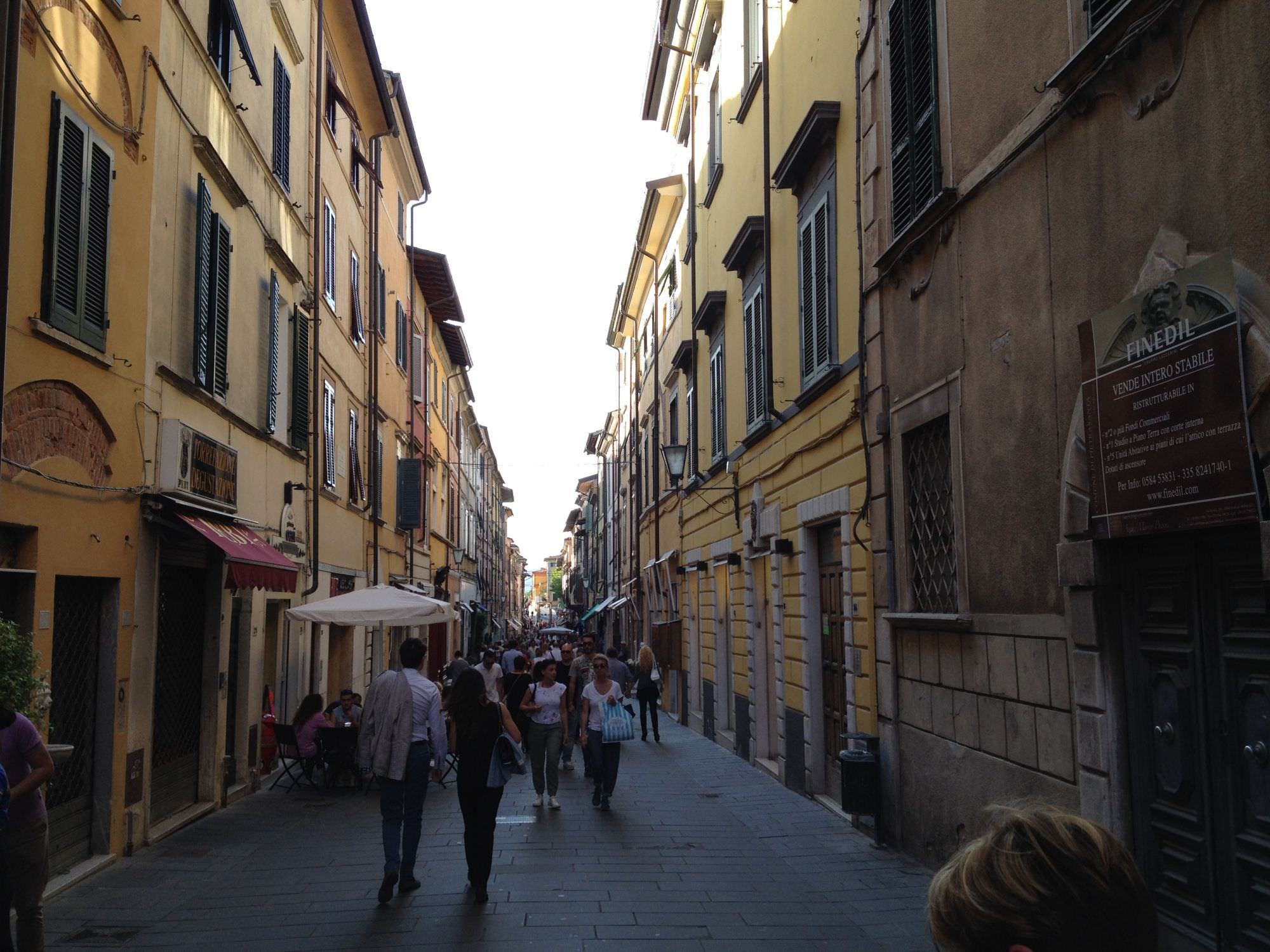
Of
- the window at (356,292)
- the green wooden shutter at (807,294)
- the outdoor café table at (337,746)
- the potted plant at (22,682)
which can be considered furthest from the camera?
the window at (356,292)

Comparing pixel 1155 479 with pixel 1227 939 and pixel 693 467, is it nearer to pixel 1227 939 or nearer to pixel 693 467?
pixel 1227 939

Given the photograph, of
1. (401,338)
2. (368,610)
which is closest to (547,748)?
(368,610)

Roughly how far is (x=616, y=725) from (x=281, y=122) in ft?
29.3

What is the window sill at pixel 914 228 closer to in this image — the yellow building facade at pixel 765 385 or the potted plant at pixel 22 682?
the yellow building facade at pixel 765 385

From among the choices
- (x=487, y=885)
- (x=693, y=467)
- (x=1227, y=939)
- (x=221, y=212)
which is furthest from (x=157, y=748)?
(x=693, y=467)

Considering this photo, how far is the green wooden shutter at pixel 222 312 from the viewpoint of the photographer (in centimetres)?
1207

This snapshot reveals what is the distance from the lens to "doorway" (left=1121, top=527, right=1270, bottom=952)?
5.07 meters

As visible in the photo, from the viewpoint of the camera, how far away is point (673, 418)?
26.1 m

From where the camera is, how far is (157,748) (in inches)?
437

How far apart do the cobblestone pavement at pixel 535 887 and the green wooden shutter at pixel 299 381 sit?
17.1 ft

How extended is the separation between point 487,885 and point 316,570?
9508mm

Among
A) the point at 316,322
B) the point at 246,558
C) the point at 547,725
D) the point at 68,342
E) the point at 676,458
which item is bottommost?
the point at 547,725

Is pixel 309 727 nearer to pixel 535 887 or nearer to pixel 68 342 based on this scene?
pixel 535 887

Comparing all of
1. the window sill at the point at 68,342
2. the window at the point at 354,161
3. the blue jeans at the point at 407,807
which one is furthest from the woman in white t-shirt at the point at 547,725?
the window at the point at 354,161
